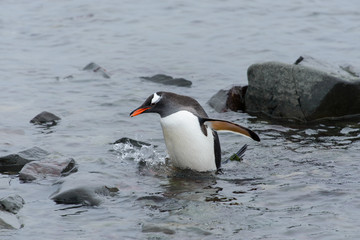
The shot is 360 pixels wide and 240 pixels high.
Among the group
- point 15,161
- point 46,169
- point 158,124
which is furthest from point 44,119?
point 46,169

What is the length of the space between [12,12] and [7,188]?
11623 mm

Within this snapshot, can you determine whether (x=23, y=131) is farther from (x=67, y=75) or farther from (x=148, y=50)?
(x=148, y=50)

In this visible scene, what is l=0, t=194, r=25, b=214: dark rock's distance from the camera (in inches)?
238

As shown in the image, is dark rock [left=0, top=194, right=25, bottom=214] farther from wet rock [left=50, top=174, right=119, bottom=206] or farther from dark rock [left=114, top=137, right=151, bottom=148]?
dark rock [left=114, top=137, right=151, bottom=148]

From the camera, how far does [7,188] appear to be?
6785mm

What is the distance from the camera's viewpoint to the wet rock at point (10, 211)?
18.7ft

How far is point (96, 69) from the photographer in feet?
40.3

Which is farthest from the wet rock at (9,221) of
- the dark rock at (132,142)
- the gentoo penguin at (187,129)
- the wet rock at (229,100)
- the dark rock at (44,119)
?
the wet rock at (229,100)

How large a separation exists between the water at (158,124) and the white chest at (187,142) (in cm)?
17

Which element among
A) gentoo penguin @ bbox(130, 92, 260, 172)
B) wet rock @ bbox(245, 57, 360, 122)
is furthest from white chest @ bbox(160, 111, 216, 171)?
wet rock @ bbox(245, 57, 360, 122)

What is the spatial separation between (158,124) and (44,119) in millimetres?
1534

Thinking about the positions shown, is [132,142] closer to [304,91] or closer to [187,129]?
[187,129]

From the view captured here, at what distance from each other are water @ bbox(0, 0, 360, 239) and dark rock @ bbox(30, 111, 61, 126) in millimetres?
160

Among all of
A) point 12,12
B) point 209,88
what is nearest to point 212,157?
point 209,88
